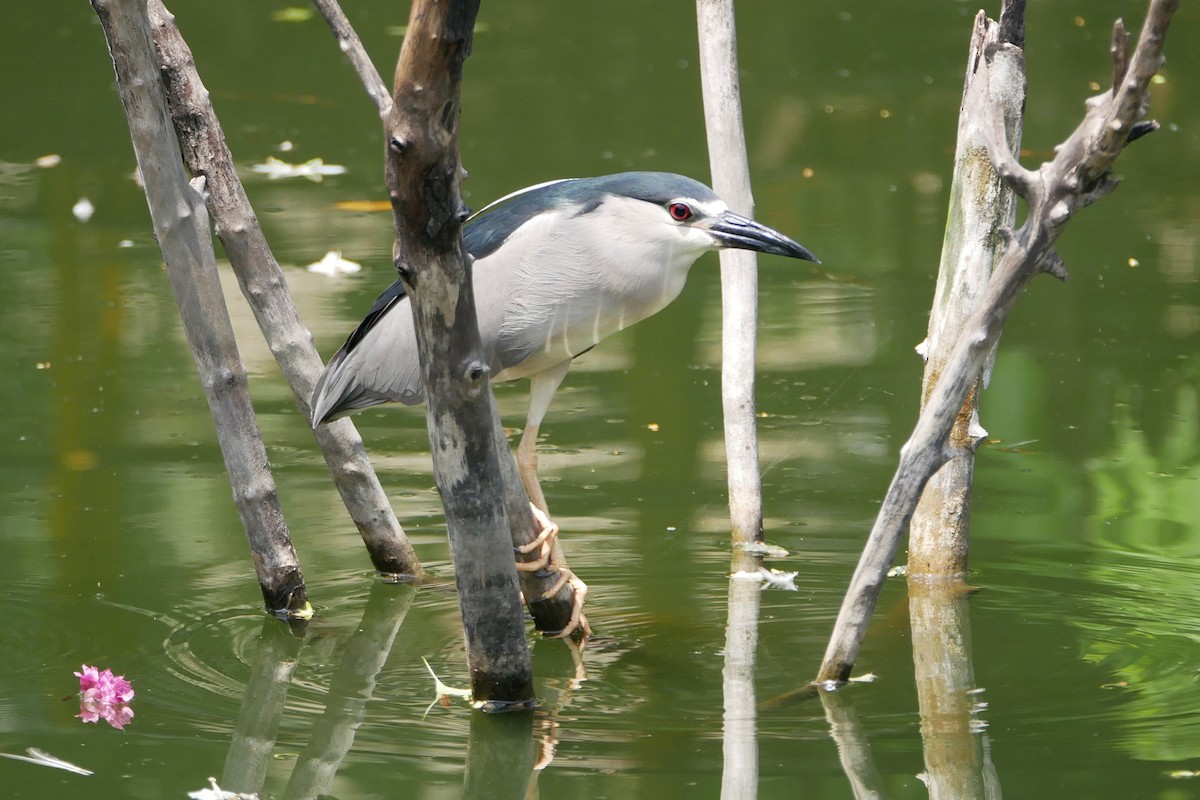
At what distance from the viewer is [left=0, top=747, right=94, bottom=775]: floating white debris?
2.96 meters

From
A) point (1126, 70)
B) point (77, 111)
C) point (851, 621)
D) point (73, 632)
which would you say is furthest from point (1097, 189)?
point (77, 111)

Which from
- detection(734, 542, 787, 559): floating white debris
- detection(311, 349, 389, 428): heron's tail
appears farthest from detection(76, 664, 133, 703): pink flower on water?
detection(734, 542, 787, 559): floating white debris

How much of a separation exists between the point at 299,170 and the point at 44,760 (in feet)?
16.2

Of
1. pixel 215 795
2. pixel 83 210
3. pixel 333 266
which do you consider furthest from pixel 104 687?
pixel 83 210

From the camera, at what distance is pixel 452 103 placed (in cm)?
245

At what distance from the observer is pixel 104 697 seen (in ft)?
10.6

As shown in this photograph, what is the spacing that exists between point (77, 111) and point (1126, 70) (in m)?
6.90

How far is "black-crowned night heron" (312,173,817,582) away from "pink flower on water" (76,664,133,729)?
723mm

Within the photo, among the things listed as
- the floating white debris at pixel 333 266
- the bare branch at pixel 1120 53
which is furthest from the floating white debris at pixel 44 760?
the floating white debris at pixel 333 266

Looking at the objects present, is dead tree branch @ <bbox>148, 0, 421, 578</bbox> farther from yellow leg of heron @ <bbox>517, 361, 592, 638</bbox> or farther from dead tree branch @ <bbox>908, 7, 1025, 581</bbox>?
dead tree branch @ <bbox>908, 7, 1025, 581</bbox>

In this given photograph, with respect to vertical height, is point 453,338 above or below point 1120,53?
below

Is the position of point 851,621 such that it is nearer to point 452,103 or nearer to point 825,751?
point 825,751

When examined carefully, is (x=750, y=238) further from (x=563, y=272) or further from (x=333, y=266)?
(x=333, y=266)

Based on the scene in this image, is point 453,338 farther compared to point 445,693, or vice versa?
point 445,693
